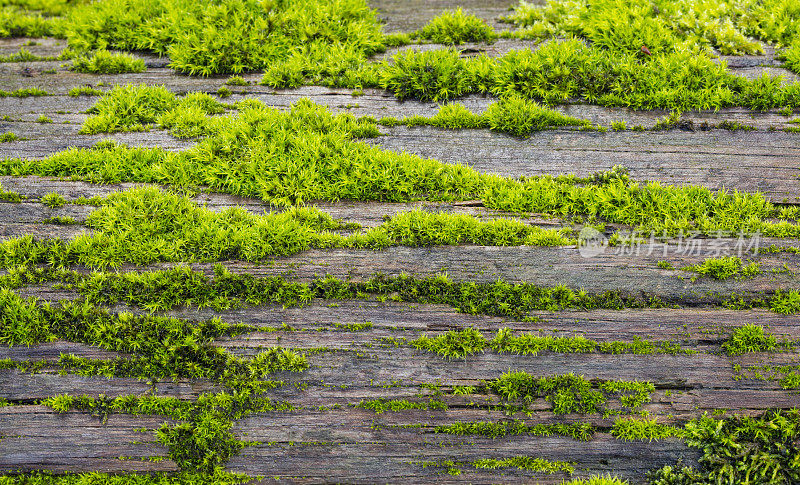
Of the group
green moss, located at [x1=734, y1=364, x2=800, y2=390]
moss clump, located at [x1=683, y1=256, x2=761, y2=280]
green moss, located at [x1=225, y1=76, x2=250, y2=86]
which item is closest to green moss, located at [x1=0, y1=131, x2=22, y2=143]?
green moss, located at [x1=225, y1=76, x2=250, y2=86]

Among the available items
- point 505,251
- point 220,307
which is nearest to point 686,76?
point 505,251

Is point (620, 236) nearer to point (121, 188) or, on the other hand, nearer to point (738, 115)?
point (738, 115)

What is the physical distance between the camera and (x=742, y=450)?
4535 millimetres

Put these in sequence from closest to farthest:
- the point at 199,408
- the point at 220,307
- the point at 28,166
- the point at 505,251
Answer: the point at 199,408 → the point at 220,307 → the point at 505,251 → the point at 28,166

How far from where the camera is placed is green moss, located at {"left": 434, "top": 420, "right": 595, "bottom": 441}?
4660mm

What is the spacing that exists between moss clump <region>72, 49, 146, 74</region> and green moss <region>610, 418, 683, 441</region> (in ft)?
22.2

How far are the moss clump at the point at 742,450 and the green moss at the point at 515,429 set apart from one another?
72cm

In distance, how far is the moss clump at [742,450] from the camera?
4.47 meters

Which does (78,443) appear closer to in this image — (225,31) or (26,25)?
(225,31)

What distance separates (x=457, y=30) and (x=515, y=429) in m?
4.88

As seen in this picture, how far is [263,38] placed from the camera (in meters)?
6.47

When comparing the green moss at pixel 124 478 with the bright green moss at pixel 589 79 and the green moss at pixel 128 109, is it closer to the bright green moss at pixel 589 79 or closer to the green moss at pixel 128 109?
the green moss at pixel 128 109

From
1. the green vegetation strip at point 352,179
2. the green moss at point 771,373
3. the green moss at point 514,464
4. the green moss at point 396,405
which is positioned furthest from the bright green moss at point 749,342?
the green moss at point 396,405

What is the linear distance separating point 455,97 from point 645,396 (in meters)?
3.88
